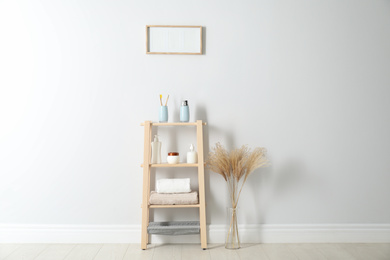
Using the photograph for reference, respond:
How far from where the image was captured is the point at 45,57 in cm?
280

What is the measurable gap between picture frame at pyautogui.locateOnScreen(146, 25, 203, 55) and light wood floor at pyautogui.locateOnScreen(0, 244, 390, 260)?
4.71ft

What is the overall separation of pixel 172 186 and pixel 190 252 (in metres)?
0.47

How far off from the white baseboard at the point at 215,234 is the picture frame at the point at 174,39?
4.36ft

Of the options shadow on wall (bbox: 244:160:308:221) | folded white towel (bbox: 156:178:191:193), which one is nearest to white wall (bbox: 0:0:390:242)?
shadow on wall (bbox: 244:160:308:221)

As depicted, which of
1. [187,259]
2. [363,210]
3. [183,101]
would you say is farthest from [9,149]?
[363,210]

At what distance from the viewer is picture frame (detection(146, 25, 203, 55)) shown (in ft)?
9.14

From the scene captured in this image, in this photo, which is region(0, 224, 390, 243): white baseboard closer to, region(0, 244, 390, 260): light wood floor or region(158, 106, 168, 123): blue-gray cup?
region(0, 244, 390, 260): light wood floor

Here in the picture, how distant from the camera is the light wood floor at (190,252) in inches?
97.8

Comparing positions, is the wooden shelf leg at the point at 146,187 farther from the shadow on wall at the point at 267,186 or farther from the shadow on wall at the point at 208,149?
the shadow on wall at the point at 267,186

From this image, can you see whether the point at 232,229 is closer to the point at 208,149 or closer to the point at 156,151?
the point at 208,149

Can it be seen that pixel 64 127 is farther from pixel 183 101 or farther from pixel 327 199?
pixel 327 199

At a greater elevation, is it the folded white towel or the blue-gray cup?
the blue-gray cup

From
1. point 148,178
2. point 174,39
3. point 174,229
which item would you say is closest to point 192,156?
point 148,178

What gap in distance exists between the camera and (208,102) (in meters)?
2.82
